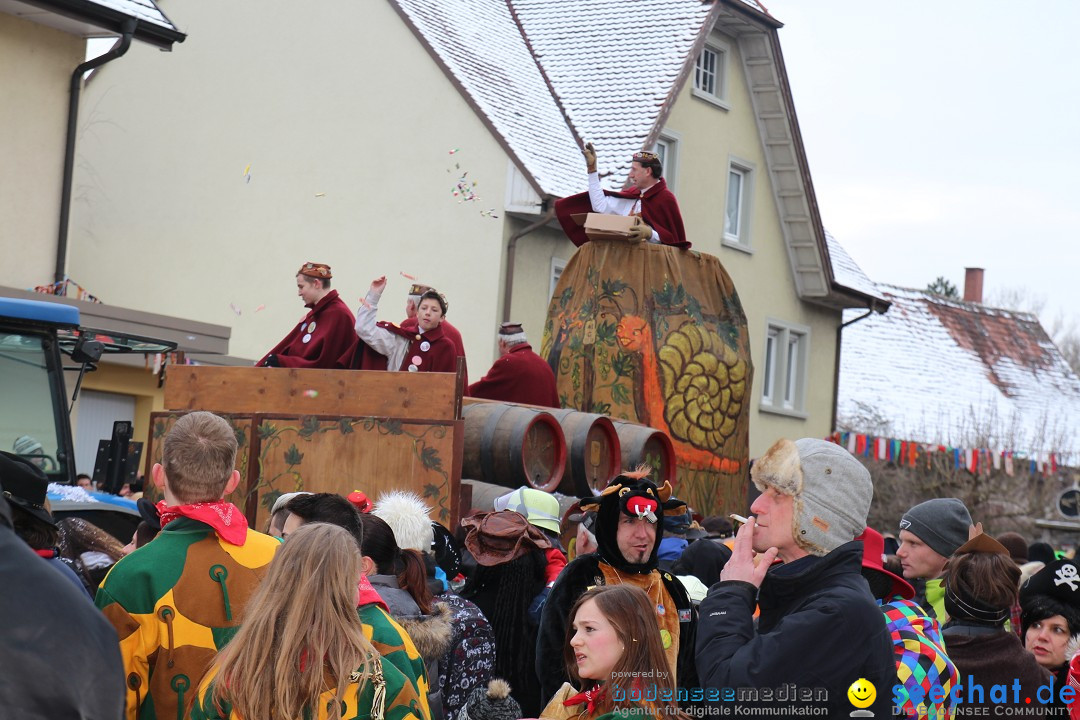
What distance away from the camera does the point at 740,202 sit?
23.5 m

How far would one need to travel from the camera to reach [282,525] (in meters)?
4.79

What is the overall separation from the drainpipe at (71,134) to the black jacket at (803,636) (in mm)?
13179

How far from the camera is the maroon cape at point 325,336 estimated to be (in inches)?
382

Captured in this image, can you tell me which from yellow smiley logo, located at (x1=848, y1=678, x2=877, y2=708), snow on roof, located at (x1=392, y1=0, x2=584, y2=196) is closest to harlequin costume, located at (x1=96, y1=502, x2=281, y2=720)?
yellow smiley logo, located at (x1=848, y1=678, x2=877, y2=708)

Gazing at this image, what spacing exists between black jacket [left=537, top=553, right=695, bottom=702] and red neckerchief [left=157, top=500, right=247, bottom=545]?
109cm

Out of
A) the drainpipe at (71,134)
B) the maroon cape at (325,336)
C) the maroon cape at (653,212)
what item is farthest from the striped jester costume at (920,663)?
the drainpipe at (71,134)

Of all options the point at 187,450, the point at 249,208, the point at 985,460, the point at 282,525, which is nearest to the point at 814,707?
the point at 187,450

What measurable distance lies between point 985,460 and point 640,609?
86.5ft

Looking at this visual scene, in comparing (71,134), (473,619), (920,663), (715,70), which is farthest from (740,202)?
(920,663)

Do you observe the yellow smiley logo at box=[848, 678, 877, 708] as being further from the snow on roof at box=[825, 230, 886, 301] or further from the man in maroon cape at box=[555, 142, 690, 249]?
the snow on roof at box=[825, 230, 886, 301]

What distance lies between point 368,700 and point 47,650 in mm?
1607

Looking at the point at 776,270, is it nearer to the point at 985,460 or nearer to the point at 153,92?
the point at 985,460

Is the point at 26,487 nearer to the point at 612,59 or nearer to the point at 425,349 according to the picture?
the point at 425,349

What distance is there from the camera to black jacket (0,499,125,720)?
1.86m
